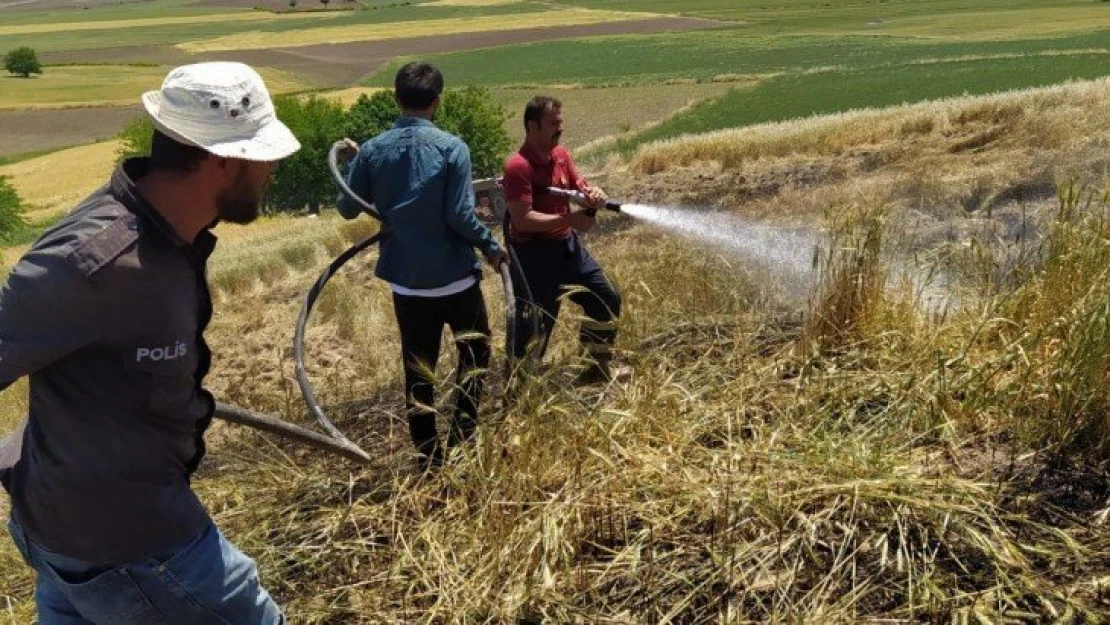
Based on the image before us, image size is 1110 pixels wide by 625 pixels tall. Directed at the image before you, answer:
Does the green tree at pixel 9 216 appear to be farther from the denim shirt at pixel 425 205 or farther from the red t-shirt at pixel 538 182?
the denim shirt at pixel 425 205

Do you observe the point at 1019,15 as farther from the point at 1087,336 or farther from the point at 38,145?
the point at 1087,336

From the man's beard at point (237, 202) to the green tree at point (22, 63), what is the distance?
89.9 m

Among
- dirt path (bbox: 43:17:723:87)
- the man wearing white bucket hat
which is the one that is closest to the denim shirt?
the man wearing white bucket hat

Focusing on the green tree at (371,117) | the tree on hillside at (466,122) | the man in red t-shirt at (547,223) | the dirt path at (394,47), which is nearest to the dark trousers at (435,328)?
the man in red t-shirt at (547,223)

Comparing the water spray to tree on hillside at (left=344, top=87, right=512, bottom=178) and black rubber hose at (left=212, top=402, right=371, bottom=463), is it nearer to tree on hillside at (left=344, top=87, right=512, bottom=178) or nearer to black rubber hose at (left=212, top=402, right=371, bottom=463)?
black rubber hose at (left=212, top=402, right=371, bottom=463)

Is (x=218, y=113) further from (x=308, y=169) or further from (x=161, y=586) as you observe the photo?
(x=308, y=169)

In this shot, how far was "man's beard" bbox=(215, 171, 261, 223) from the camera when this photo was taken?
2.34 meters

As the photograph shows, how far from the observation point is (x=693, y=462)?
326 centimetres

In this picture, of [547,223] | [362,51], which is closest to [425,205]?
[547,223]

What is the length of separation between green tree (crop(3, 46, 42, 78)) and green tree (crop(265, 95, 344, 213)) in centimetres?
5112

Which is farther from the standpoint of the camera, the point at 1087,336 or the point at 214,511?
the point at 214,511

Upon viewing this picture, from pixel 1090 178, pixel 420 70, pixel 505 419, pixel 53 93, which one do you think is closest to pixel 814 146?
pixel 1090 178

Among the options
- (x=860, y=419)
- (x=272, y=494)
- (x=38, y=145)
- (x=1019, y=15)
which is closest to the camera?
(x=860, y=419)

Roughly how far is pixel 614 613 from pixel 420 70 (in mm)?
2650
